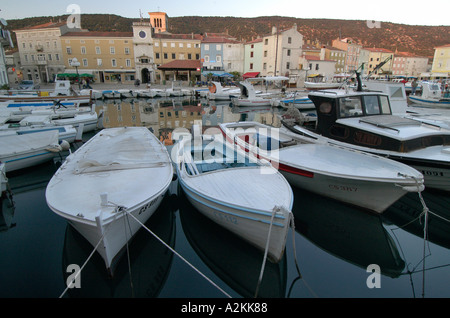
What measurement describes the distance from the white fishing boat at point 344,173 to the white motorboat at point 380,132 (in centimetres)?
80

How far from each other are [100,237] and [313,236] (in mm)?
4920

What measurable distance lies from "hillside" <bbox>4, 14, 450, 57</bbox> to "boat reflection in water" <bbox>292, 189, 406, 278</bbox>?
12296 centimetres

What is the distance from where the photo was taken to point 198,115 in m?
25.9

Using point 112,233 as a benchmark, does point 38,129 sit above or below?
above

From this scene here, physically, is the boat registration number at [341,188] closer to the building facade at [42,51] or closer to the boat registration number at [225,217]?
the boat registration number at [225,217]

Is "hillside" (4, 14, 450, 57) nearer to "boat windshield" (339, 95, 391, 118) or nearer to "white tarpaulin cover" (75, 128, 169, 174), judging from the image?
"boat windshield" (339, 95, 391, 118)

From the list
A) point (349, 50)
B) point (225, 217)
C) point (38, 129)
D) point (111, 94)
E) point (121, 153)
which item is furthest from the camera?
point (349, 50)

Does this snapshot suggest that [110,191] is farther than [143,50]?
No

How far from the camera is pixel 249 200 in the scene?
217 inches

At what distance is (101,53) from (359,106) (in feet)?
190

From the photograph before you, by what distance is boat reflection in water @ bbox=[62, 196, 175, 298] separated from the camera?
15.7 feet

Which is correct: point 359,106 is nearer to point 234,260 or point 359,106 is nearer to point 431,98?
point 234,260

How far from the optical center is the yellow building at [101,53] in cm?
5310

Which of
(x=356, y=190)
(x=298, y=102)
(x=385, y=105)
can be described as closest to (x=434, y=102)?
(x=298, y=102)
